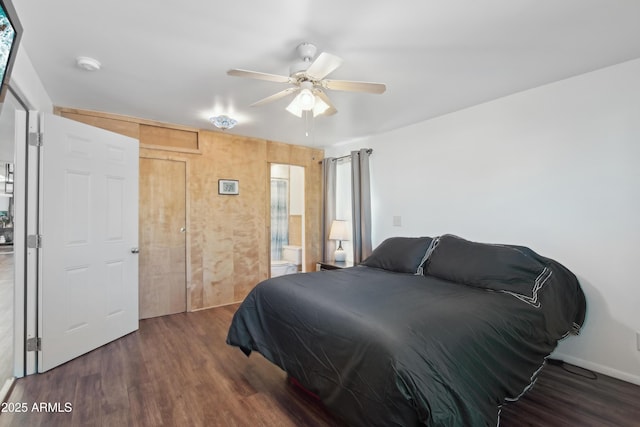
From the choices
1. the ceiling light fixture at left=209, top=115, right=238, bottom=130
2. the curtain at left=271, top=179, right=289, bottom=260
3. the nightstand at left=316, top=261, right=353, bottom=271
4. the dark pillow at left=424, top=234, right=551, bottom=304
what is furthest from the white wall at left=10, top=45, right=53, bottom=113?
the curtain at left=271, top=179, right=289, bottom=260

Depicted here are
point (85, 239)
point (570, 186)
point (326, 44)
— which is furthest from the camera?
point (85, 239)

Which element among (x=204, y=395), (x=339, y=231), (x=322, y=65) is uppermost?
(x=322, y=65)

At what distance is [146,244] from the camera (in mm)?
3436

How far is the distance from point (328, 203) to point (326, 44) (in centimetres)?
285

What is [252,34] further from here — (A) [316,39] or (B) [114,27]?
(B) [114,27]

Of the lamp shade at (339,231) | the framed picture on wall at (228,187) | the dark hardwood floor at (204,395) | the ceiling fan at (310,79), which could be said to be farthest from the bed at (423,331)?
the framed picture on wall at (228,187)

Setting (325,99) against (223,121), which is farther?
(223,121)

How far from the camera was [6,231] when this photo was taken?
98.3 inches

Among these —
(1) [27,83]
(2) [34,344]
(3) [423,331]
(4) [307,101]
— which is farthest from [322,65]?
(2) [34,344]

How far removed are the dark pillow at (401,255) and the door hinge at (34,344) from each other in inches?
112

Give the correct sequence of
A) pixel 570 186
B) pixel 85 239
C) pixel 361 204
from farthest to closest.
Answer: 1. pixel 361 204
2. pixel 85 239
3. pixel 570 186

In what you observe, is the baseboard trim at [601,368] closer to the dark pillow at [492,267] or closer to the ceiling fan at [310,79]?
the dark pillow at [492,267]

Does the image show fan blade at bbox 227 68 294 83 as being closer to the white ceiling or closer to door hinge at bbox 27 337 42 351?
the white ceiling

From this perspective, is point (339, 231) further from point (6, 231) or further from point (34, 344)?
point (6, 231)
